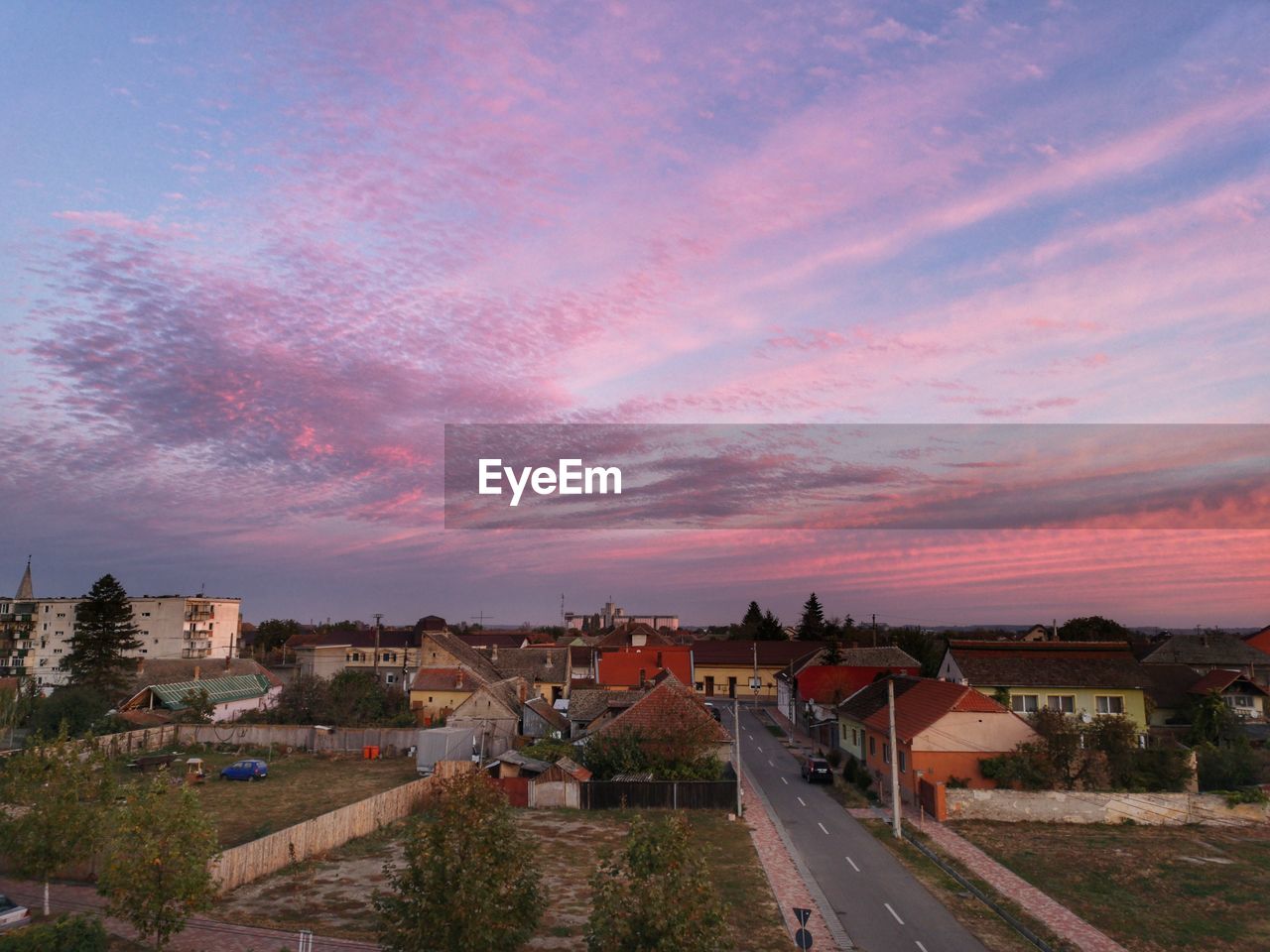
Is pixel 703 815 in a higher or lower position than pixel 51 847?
lower

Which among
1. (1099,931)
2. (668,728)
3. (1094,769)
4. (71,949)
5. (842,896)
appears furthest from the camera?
(668,728)

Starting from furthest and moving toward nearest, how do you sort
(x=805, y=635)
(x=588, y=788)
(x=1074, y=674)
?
(x=805, y=635) < (x=1074, y=674) < (x=588, y=788)

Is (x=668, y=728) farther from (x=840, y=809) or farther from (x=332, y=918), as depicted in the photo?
(x=332, y=918)

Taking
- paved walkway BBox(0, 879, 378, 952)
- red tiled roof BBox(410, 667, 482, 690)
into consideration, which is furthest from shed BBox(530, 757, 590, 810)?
red tiled roof BBox(410, 667, 482, 690)

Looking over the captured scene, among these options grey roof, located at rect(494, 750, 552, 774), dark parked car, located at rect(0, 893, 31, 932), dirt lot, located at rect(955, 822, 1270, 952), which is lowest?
dirt lot, located at rect(955, 822, 1270, 952)

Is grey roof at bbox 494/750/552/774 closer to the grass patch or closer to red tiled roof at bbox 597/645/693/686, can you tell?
the grass patch

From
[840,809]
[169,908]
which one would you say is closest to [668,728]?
[840,809]
